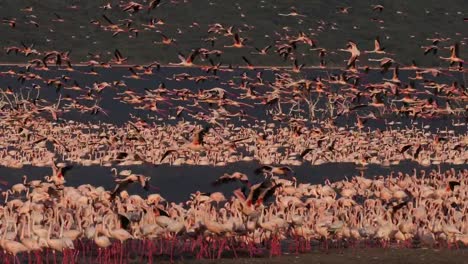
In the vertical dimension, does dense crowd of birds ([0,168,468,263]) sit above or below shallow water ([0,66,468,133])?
below

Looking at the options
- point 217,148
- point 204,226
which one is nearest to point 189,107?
point 217,148

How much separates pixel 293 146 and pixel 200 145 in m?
12.2

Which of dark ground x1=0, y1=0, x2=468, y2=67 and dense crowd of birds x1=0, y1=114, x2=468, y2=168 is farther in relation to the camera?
dark ground x1=0, y1=0, x2=468, y2=67

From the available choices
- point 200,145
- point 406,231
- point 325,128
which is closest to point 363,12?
point 325,128

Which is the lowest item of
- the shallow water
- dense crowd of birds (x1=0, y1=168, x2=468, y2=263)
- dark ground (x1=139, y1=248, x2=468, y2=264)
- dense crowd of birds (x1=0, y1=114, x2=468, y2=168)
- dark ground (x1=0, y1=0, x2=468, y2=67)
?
dark ground (x1=139, y1=248, x2=468, y2=264)

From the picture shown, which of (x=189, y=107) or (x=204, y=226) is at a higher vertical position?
(x=189, y=107)

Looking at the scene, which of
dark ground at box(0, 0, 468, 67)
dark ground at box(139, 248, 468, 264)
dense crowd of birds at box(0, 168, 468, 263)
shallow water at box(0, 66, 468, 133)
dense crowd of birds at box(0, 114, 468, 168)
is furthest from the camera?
dark ground at box(0, 0, 468, 67)

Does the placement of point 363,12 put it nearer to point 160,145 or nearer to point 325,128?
point 325,128

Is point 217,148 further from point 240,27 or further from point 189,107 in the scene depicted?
point 240,27

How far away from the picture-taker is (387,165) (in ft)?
142

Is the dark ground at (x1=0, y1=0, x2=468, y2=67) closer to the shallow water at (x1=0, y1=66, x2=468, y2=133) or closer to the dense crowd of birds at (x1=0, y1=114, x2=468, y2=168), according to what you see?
the shallow water at (x1=0, y1=66, x2=468, y2=133)

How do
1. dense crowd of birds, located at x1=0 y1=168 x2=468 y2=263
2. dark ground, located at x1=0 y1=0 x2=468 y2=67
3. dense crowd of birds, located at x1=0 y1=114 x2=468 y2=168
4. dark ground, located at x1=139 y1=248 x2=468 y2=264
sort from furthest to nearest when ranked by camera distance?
dark ground, located at x1=0 y1=0 x2=468 y2=67 < dense crowd of birds, located at x1=0 y1=114 x2=468 y2=168 < dense crowd of birds, located at x1=0 y1=168 x2=468 y2=263 < dark ground, located at x1=139 y1=248 x2=468 y2=264

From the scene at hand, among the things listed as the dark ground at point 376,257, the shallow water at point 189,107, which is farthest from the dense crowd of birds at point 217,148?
the dark ground at point 376,257

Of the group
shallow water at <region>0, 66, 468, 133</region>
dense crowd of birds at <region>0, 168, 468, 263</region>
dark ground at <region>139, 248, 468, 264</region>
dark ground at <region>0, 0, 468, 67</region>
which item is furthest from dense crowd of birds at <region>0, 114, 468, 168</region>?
dark ground at <region>0, 0, 468, 67</region>
